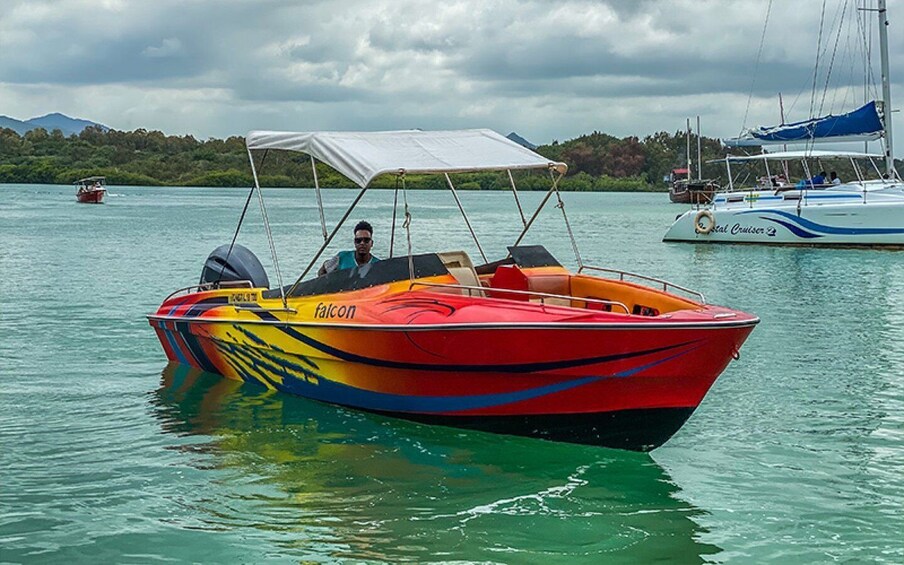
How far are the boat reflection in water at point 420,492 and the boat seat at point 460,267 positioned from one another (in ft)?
4.95

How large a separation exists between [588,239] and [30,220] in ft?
101

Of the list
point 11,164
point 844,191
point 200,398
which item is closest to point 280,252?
point 844,191

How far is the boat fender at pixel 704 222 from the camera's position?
37469mm

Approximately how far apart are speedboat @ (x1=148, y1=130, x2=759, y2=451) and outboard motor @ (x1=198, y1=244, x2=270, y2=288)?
878 millimetres

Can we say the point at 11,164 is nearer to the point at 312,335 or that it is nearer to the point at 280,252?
the point at 280,252

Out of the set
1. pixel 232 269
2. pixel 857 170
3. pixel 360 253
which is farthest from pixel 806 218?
pixel 360 253

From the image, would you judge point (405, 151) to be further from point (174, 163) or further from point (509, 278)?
point (174, 163)

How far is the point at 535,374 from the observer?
8.86m

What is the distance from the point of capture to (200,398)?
39.4ft

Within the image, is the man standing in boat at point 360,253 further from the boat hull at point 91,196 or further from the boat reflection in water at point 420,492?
the boat hull at point 91,196

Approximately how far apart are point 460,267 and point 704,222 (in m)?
28.5

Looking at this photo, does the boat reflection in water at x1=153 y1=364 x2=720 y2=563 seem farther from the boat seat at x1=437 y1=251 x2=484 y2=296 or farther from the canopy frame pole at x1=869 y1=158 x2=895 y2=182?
the canopy frame pole at x1=869 y1=158 x2=895 y2=182

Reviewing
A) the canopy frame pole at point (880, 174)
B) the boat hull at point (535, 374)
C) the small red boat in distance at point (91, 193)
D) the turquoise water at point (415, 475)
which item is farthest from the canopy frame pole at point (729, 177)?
the small red boat in distance at point (91, 193)

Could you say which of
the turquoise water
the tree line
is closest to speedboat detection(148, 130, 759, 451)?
the turquoise water
